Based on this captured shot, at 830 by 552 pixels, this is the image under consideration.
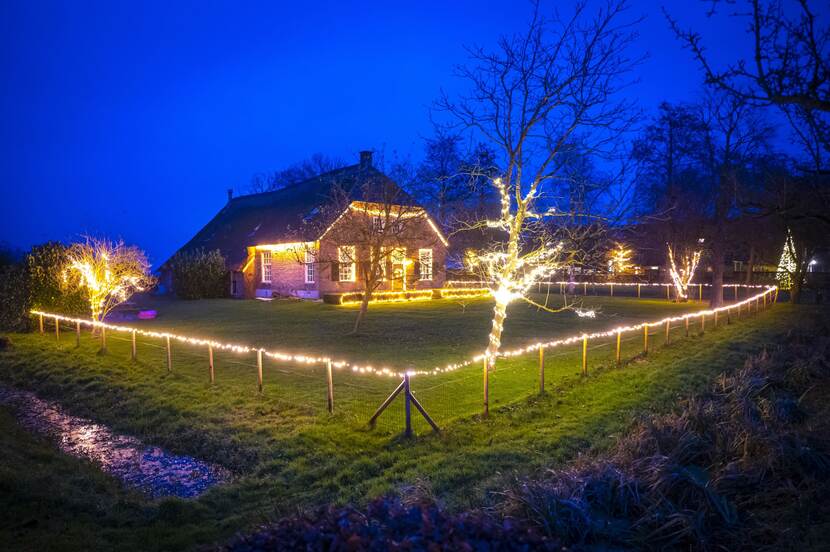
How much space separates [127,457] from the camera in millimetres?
6941

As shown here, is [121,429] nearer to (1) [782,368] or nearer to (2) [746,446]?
(2) [746,446]

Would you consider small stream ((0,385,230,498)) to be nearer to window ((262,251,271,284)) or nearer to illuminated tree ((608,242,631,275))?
window ((262,251,271,284))

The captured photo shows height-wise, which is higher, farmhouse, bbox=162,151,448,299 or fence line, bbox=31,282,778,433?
farmhouse, bbox=162,151,448,299

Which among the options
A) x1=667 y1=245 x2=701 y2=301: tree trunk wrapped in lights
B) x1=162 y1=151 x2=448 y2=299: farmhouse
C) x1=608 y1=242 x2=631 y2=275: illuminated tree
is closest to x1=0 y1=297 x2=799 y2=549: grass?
x1=162 y1=151 x2=448 y2=299: farmhouse

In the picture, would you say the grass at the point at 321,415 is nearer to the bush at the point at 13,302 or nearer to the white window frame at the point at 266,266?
the bush at the point at 13,302

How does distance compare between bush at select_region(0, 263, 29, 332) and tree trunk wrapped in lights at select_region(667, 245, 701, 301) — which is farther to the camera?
tree trunk wrapped in lights at select_region(667, 245, 701, 301)

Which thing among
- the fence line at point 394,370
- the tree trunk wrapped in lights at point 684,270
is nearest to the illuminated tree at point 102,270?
the fence line at point 394,370

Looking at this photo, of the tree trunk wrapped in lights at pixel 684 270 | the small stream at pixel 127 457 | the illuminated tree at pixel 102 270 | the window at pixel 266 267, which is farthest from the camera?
the window at pixel 266 267

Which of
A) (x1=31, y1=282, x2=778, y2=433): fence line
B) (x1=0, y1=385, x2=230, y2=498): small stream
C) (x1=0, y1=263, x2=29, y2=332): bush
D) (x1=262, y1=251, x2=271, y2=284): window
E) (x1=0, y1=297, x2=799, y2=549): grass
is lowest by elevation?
(x1=0, y1=385, x2=230, y2=498): small stream

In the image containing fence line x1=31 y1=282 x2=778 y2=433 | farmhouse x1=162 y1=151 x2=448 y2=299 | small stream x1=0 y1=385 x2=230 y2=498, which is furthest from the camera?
farmhouse x1=162 y1=151 x2=448 y2=299

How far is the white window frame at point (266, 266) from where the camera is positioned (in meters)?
32.9

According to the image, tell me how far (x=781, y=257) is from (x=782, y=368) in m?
42.8

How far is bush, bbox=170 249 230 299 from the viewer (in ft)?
108

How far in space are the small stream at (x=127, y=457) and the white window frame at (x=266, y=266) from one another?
23.7m
